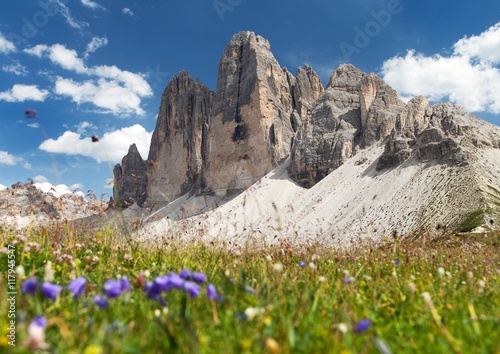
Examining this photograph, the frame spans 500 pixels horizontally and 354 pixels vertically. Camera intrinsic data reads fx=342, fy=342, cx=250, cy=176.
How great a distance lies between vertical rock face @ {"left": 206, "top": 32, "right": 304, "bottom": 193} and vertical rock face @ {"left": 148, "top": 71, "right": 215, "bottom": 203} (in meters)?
14.2

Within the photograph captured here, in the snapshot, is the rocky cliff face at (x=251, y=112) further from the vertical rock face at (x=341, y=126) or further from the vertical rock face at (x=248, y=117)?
the vertical rock face at (x=341, y=126)

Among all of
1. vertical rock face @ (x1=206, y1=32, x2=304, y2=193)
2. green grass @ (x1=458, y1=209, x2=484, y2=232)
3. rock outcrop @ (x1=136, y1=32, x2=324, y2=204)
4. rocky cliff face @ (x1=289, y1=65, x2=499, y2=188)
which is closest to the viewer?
green grass @ (x1=458, y1=209, x2=484, y2=232)

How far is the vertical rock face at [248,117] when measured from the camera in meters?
73.8

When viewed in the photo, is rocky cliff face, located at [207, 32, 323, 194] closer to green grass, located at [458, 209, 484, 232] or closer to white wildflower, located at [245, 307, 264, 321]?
green grass, located at [458, 209, 484, 232]

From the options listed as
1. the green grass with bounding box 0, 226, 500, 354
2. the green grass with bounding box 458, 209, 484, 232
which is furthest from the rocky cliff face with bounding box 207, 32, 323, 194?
the green grass with bounding box 0, 226, 500, 354

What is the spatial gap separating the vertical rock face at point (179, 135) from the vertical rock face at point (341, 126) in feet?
125

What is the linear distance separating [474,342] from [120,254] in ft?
14.6

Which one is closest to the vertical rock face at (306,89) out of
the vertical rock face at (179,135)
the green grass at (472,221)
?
the vertical rock face at (179,135)

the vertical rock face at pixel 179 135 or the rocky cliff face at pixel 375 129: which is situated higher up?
the vertical rock face at pixel 179 135

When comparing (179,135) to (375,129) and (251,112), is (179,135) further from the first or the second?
(375,129)

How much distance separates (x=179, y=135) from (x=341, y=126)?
54361mm

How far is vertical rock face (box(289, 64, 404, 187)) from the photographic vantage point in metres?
56.8

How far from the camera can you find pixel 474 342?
2127 millimetres

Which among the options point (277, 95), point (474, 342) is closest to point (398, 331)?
point (474, 342)
